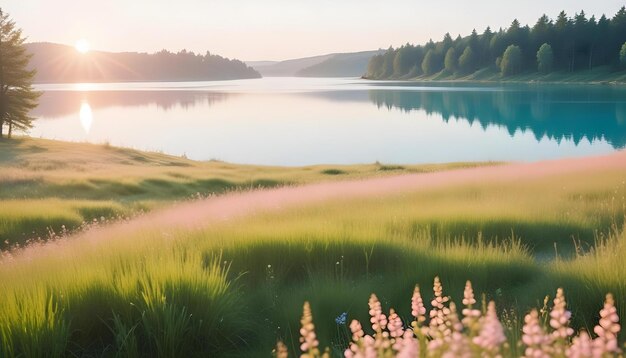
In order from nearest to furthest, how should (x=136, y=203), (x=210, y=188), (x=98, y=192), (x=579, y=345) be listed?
1. (x=579, y=345)
2. (x=136, y=203)
3. (x=98, y=192)
4. (x=210, y=188)

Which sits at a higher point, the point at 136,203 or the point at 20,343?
the point at 20,343

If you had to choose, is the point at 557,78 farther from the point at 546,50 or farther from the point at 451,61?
the point at 451,61

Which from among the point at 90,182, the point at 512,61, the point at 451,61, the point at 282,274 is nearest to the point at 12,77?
the point at 90,182

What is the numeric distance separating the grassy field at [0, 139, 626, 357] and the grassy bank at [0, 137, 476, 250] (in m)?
4.56

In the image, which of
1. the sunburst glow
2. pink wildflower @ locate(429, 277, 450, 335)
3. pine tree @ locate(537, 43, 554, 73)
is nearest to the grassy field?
pink wildflower @ locate(429, 277, 450, 335)

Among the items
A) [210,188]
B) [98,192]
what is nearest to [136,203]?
[98,192]

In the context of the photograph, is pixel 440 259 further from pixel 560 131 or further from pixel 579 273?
pixel 560 131

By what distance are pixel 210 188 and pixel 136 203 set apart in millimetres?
6159

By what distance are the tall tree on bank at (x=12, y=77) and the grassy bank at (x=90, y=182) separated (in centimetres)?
316

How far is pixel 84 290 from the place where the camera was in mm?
5242

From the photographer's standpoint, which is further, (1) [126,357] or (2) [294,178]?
(2) [294,178]

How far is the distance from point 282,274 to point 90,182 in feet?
63.2

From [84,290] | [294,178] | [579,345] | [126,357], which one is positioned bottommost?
[294,178]

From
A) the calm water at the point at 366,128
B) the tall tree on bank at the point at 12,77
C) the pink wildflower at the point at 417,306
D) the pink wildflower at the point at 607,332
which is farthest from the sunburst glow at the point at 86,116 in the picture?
the pink wildflower at the point at 607,332
